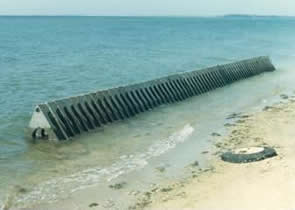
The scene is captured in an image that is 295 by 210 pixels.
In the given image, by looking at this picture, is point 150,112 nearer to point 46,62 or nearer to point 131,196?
point 131,196

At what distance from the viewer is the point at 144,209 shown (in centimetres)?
1352

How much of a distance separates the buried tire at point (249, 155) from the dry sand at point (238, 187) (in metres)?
0.27

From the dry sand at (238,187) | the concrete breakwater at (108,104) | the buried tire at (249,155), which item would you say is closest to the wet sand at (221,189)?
the dry sand at (238,187)

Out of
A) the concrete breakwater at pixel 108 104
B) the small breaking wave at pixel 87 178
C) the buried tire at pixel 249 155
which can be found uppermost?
the concrete breakwater at pixel 108 104

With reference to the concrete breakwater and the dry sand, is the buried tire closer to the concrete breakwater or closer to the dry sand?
the dry sand

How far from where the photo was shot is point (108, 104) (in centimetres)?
2520

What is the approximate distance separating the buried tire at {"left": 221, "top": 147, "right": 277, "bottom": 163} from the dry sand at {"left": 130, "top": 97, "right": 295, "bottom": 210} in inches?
10.4

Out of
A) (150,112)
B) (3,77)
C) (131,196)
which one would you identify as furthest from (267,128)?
(3,77)

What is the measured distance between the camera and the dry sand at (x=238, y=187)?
13031 mm

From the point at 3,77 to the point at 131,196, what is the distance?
3043 cm

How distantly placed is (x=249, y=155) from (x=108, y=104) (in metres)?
9.92

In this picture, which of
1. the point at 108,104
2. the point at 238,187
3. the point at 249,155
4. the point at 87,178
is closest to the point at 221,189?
the point at 238,187

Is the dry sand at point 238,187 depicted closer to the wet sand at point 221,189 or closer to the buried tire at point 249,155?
the wet sand at point 221,189

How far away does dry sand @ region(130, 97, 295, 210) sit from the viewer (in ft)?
42.8
